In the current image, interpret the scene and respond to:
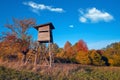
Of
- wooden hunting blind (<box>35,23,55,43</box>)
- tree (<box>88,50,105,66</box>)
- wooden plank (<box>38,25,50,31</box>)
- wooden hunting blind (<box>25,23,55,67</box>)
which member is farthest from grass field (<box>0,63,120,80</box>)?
tree (<box>88,50,105,66</box>)

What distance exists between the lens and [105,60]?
43562 mm

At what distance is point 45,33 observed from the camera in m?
25.1

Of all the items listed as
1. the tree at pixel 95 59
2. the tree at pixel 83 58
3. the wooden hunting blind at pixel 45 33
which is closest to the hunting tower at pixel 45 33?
the wooden hunting blind at pixel 45 33

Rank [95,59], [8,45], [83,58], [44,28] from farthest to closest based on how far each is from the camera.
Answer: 1. [95,59]
2. [83,58]
3. [8,45]
4. [44,28]

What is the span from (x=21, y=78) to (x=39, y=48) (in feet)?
28.1

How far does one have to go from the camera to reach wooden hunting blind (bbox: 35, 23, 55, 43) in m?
24.8

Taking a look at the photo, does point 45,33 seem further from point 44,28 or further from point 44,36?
point 44,28

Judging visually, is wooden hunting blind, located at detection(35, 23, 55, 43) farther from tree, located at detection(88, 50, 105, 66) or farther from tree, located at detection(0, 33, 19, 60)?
tree, located at detection(88, 50, 105, 66)

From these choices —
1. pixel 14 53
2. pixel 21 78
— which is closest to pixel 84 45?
pixel 14 53

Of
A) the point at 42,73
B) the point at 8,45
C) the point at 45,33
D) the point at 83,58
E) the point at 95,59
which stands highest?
the point at 45,33

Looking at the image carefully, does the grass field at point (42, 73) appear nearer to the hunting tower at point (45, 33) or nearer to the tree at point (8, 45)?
Result: the hunting tower at point (45, 33)

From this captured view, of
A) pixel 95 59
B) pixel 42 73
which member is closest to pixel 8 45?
pixel 42 73

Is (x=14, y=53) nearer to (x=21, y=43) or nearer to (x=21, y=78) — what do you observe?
(x=21, y=43)

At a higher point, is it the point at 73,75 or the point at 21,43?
the point at 21,43
